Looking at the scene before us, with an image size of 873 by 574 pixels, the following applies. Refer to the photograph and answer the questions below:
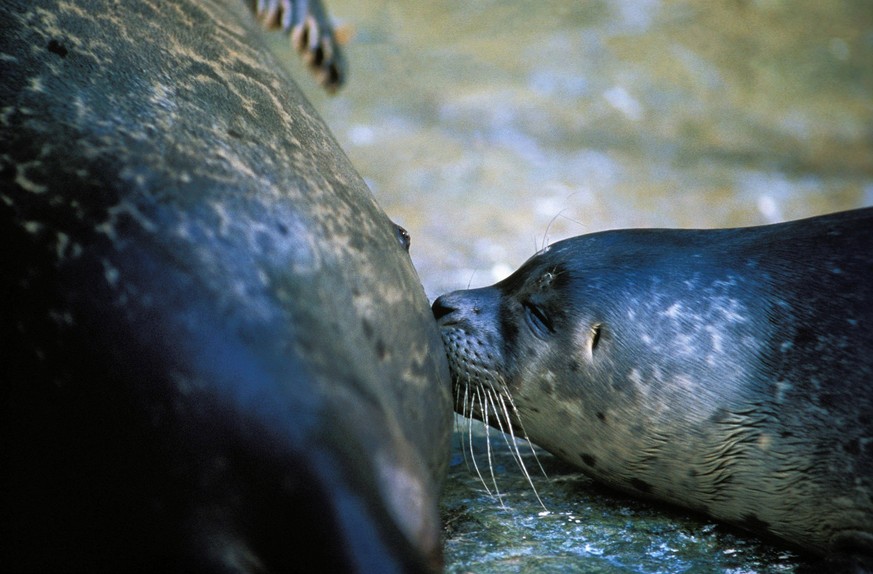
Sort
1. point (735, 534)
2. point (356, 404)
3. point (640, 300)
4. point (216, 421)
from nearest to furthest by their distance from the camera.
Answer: point (216, 421) → point (356, 404) → point (735, 534) → point (640, 300)

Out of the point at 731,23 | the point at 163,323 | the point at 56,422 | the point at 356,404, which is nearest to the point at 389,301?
the point at 356,404

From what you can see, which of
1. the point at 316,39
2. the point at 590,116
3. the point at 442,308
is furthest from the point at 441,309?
the point at 590,116

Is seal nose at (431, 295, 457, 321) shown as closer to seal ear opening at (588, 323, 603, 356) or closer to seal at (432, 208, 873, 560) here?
seal at (432, 208, 873, 560)

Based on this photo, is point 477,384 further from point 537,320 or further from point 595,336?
point 595,336

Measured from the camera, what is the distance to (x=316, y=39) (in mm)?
5008

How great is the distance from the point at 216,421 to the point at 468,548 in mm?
971

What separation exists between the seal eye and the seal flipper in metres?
2.44

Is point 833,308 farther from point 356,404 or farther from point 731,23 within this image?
point 731,23

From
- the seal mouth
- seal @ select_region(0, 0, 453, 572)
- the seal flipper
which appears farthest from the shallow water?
seal @ select_region(0, 0, 453, 572)

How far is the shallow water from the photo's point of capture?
5.48m

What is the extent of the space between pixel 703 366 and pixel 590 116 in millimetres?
3853

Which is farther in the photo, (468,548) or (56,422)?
(468,548)

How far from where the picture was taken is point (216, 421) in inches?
69.1

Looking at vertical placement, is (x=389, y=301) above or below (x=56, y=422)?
above
